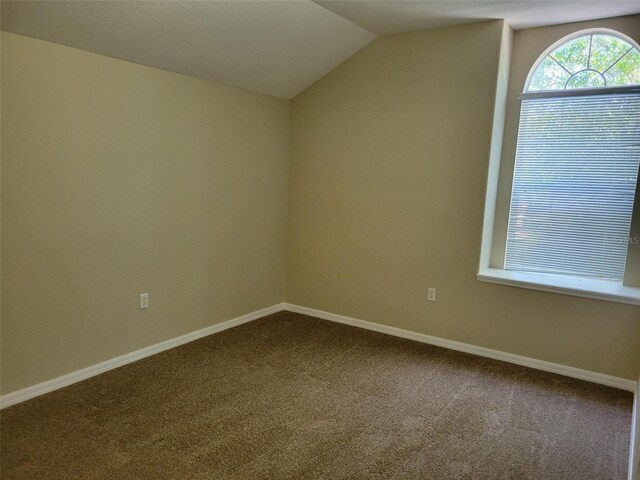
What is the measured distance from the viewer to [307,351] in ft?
11.1

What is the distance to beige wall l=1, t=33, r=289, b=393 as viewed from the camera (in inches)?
95.8

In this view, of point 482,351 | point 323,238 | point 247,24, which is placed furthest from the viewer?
point 323,238

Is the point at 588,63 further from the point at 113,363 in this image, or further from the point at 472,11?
the point at 113,363

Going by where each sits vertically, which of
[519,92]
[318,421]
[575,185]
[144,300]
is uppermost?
[519,92]

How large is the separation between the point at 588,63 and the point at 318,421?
9.72 feet

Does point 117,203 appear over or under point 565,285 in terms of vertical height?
over

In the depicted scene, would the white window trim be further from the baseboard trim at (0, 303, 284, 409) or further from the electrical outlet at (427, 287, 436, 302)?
the baseboard trim at (0, 303, 284, 409)

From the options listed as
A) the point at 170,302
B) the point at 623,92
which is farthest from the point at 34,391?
the point at 623,92

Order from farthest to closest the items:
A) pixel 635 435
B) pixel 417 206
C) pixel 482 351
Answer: pixel 417 206
pixel 482 351
pixel 635 435

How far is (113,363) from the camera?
2973 millimetres

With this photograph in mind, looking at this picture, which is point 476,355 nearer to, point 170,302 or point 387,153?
point 387,153

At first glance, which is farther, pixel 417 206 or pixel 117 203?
pixel 417 206

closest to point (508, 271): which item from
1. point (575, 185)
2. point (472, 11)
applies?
point (575, 185)

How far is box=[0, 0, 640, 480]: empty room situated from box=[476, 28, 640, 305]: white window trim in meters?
0.02
